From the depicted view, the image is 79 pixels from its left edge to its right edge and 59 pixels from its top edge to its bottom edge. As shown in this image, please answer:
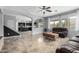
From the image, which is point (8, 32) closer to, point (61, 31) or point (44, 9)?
point (44, 9)

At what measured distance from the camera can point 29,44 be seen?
7.29ft

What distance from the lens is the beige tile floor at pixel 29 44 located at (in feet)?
7.17

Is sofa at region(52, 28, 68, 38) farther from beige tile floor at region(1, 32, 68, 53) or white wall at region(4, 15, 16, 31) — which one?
white wall at region(4, 15, 16, 31)

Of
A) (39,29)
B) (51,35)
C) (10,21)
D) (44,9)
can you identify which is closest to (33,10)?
(44,9)

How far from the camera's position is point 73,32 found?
7.22ft

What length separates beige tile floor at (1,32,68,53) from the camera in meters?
2.19

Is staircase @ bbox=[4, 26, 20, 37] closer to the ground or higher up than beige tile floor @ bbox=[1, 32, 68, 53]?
higher up

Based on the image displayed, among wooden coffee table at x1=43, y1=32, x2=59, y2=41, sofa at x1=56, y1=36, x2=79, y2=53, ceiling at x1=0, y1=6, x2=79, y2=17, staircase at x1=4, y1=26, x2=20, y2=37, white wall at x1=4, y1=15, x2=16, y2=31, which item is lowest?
sofa at x1=56, y1=36, x2=79, y2=53

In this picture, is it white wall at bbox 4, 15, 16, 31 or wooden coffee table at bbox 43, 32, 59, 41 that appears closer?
white wall at bbox 4, 15, 16, 31

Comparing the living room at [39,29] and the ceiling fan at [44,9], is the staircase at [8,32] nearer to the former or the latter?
the living room at [39,29]

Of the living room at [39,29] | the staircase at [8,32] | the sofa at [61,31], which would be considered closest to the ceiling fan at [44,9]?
the living room at [39,29]

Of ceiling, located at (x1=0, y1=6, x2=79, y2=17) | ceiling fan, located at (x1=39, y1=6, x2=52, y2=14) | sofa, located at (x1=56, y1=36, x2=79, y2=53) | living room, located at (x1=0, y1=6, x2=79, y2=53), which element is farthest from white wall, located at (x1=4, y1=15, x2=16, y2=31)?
sofa, located at (x1=56, y1=36, x2=79, y2=53)

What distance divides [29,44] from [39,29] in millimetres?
415

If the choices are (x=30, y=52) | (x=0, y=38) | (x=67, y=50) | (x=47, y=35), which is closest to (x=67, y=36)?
(x=67, y=50)
